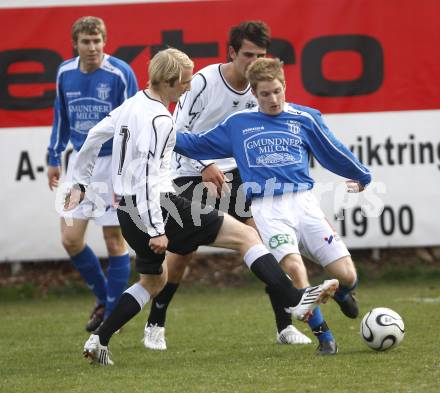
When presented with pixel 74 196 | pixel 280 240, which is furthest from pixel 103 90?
pixel 280 240

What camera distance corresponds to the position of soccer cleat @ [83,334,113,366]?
→ 244 inches

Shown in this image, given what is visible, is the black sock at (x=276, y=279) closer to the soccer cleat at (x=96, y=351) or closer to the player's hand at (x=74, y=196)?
the soccer cleat at (x=96, y=351)

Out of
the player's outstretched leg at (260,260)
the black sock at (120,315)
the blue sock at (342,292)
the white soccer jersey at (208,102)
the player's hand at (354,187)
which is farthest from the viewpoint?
the white soccer jersey at (208,102)

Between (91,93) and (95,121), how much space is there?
22 cm

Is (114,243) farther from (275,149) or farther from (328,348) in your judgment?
(328,348)

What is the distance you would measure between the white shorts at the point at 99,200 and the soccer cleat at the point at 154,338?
106cm

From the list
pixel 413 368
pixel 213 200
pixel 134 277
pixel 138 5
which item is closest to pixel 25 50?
pixel 138 5

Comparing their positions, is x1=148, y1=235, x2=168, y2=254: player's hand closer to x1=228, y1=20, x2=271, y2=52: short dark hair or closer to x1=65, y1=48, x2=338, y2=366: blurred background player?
x1=65, y1=48, x2=338, y2=366: blurred background player

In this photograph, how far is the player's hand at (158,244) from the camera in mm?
5750

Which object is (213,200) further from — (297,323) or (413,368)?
(413,368)

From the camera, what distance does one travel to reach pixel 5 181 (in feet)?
33.5

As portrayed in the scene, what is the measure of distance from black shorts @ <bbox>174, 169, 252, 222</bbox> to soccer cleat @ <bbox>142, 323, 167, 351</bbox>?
93 centimetres

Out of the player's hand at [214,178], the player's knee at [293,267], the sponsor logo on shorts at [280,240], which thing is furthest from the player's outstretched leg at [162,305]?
the player's knee at [293,267]

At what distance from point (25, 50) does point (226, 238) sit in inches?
198
